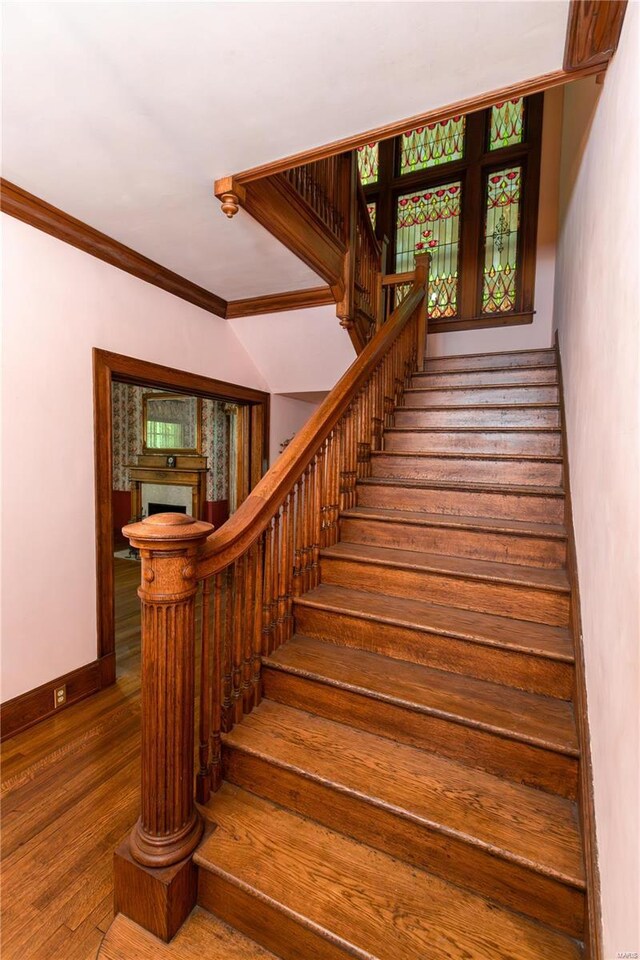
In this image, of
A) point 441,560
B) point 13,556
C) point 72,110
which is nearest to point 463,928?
point 441,560

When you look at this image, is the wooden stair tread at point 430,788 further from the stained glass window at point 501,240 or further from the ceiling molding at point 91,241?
the stained glass window at point 501,240

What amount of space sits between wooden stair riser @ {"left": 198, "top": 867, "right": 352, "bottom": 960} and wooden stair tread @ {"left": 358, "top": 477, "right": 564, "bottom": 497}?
171 cm

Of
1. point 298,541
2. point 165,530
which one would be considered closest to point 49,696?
point 298,541

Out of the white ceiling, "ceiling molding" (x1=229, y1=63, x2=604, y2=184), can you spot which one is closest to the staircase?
"ceiling molding" (x1=229, y1=63, x2=604, y2=184)

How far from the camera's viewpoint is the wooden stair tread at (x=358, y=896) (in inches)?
39.9

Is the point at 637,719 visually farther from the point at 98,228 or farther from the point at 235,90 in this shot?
the point at 98,228

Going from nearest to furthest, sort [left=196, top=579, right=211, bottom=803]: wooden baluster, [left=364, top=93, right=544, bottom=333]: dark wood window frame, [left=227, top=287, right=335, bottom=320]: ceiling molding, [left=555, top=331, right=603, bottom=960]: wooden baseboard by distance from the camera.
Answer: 1. [left=555, top=331, right=603, bottom=960]: wooden baseboard
2. [left=196, top=579, right=211, bottom=803]: wooden baluster
3. [left=227, top=287, right=335, bottom=320]: ceiling molding
4. [left=364, top=93, right=544, bottom=333]: dark wood window frame

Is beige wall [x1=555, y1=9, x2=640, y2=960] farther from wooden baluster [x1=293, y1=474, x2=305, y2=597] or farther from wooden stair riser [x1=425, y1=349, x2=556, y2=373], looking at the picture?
wooden stair riser [x1=425, y1=349, x2=556, y2=373]

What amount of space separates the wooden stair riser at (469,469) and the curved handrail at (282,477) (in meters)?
0.52

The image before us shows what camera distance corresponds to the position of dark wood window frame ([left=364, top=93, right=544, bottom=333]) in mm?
4293

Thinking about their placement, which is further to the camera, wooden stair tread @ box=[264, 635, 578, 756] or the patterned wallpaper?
the patterned wallpaper

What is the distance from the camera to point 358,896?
3.68ft

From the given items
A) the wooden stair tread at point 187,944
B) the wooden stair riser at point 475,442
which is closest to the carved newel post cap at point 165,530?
the wooden stair tread at point 187,944

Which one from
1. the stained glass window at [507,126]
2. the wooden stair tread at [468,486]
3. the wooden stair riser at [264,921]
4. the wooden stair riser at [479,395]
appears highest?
the stained glass window at [507,126]
